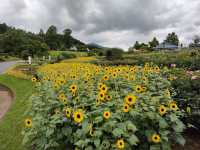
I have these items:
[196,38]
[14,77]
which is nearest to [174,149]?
[14,77]

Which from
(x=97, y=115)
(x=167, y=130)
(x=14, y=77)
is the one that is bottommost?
(x=14, y=77)

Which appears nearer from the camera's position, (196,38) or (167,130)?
(167,130)

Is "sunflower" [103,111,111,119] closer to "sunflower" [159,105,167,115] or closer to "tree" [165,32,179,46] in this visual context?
"sunflower" [159,105,167,115]

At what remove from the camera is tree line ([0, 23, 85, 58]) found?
43.3m

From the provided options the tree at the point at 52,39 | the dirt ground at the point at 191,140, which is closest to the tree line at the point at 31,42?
the tree at the point at 52,39

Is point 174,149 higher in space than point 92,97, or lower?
lower

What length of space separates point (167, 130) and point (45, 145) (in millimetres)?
1496

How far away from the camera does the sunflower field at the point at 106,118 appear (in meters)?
3.04

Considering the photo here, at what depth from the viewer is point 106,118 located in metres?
3.01

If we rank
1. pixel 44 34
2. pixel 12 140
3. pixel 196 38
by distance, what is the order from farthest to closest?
pixel 44 34, pixel 196 38, pixel 12 140

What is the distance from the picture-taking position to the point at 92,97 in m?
3.53

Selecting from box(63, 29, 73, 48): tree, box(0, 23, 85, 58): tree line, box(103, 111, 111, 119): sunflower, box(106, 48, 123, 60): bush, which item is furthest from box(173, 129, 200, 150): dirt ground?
box(63, 29, 73, 48): tree

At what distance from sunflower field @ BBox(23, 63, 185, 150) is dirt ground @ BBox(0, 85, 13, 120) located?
443cm

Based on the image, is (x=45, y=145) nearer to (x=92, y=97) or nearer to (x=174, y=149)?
(x=92, y=97)
